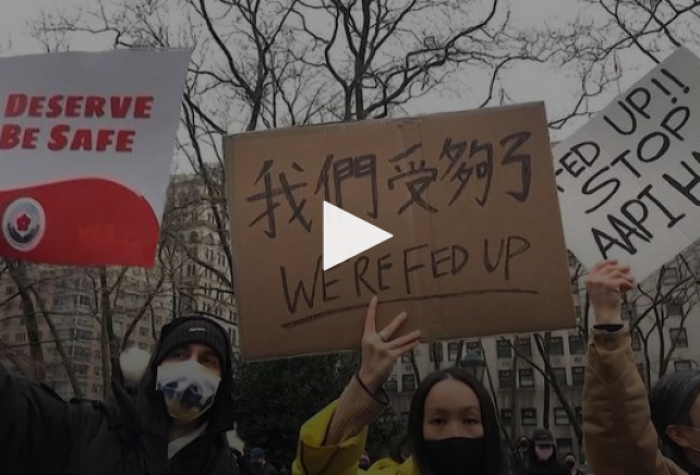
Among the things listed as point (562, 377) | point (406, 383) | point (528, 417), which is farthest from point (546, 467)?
point (562, 377)

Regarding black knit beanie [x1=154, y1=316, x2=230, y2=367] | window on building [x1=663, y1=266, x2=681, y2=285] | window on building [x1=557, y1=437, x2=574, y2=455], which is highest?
window on building [x1=663, y1=266, x2=681, y2=285]

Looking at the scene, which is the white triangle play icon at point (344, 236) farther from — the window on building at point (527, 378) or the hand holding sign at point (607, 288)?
the window on building at point (527, 378)

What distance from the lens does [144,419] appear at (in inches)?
84.7

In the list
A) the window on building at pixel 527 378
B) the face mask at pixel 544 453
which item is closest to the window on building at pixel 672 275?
the face mask at pixel 544 453

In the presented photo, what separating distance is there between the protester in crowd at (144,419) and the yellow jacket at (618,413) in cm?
114

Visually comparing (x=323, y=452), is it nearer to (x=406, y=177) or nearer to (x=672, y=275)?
(x=406, y=177)

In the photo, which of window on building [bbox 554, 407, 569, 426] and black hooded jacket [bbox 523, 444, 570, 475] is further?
window on building [bbox 554, 407, 569, 426]

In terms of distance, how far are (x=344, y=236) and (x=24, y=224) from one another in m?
1.05

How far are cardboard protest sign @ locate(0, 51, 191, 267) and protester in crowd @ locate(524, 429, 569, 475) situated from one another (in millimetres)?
5845

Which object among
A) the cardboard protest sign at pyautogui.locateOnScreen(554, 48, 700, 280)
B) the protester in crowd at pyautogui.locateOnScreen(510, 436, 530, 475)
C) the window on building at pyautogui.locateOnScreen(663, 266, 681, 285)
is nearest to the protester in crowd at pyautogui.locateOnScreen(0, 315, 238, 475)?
the protester in crowd at pyautogui.locateOnScreen(510, 436, 530, 475)

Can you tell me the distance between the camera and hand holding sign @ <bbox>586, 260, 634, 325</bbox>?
212cm

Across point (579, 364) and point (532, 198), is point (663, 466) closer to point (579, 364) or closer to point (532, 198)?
point (532, 198)

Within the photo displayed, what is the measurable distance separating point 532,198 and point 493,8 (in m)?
11.8

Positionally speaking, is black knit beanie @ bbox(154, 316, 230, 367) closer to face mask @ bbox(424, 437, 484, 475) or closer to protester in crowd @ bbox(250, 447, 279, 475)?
face mask @ bbox(424, 437, 484, 475)
